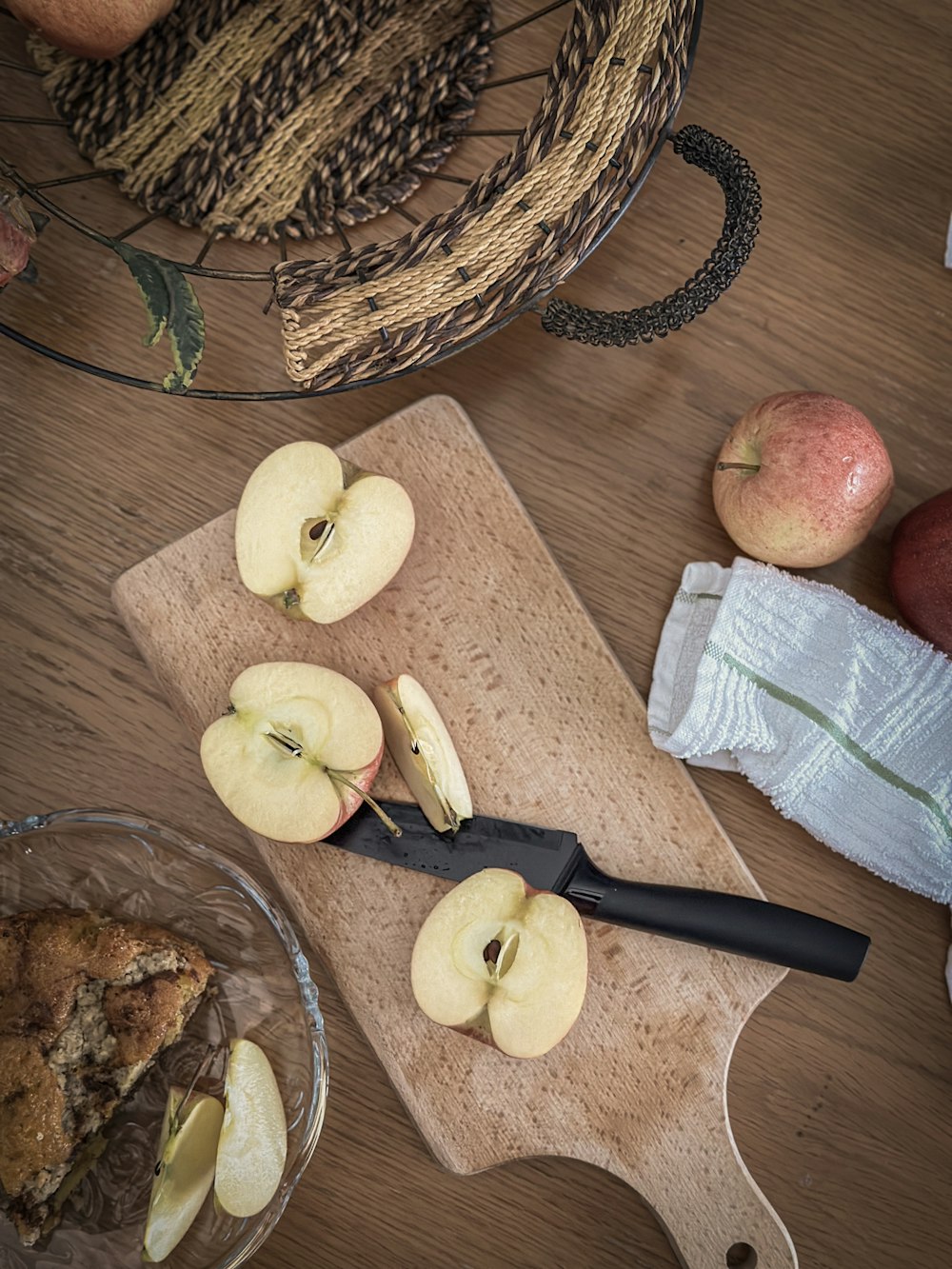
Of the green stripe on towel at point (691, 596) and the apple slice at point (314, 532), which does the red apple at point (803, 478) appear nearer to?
the green stripe on towel at point (691, 596)

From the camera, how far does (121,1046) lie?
614 mm

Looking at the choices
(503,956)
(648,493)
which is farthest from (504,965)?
(648,493)

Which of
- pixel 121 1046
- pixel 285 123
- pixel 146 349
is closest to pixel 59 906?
pixel 121 1046

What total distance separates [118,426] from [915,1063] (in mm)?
778

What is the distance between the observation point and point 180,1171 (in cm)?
61

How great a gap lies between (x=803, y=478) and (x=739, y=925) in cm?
31

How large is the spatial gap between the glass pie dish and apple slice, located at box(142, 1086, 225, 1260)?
2cm

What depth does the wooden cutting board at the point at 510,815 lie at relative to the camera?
689 mm

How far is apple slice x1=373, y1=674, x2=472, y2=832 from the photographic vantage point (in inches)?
26.4

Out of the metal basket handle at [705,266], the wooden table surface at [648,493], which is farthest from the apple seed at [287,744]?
the metal basket handle at [705,266]

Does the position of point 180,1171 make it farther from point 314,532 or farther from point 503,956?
point 314,532

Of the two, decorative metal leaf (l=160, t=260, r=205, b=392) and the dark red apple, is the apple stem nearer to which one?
decorative metal leaf (l=160, t=260, r=205, b=392)

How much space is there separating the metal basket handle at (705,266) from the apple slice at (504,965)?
0.38 m

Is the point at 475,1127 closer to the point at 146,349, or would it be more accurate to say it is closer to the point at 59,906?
the point at 59,906
